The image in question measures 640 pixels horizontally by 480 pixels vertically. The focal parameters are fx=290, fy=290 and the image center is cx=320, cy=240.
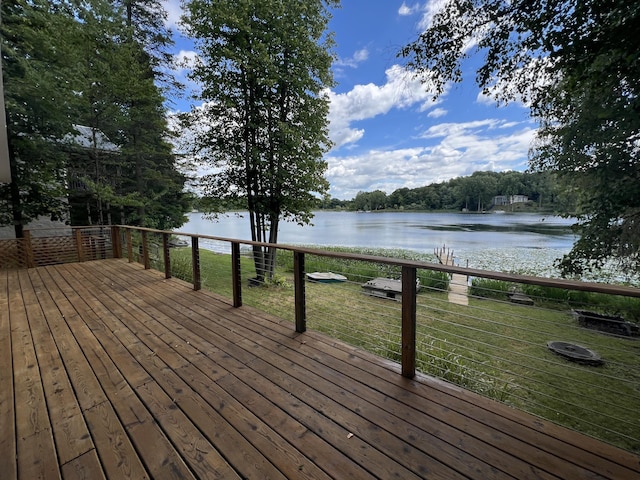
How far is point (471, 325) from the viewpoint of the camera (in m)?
6.33

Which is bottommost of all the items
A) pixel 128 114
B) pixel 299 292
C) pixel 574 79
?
pixel 299 292

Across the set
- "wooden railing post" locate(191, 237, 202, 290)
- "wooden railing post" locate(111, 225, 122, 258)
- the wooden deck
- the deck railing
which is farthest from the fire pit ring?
"wooden railing post" locate(111, 225, 122, 258)

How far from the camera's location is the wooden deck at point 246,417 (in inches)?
Result: 51.8

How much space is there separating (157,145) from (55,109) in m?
3.39

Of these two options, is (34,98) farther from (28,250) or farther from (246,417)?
(246,417)

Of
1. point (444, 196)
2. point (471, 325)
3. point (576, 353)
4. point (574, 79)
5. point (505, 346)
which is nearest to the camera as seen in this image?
point (574, 79)

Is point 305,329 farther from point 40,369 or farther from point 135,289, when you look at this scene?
point 135,289

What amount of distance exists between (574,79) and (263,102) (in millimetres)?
6340

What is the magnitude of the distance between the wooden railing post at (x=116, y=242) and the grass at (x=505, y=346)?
1.39 m

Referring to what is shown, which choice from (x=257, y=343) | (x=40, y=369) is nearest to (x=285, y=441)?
(x=257, y=343)

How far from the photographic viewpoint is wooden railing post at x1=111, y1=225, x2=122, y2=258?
7.04 m

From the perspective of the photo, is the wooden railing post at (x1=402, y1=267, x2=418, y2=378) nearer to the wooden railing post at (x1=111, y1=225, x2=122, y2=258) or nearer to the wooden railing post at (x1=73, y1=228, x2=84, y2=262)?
the wooden railing post at (x1=111, y1=225, x2=122, y2=258)

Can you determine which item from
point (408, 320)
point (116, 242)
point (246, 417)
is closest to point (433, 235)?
point (116, 242)

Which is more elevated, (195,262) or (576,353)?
(195,262)
